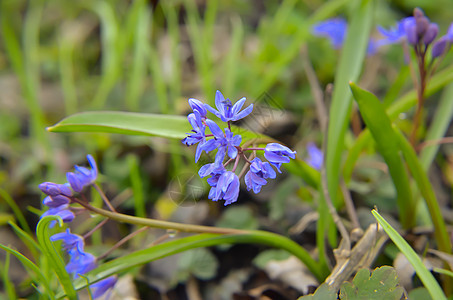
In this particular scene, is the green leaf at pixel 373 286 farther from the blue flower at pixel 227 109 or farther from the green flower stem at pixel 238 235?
the blue flower at pixel 227 109

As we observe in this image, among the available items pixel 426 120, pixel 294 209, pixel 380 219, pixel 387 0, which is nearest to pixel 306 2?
pixel 387 0

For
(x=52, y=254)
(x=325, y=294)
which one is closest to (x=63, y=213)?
(x=52, y=254)

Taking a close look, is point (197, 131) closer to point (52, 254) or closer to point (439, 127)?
point (52, 254)

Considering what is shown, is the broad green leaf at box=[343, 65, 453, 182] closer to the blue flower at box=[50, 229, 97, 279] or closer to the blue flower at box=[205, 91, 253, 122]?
the blue flower at box=[205, 91, 253, 122]

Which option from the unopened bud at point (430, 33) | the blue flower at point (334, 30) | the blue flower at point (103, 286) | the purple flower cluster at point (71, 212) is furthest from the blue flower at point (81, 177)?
the blue flower at point (334, 30)

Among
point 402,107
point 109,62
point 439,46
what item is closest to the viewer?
point 439,46

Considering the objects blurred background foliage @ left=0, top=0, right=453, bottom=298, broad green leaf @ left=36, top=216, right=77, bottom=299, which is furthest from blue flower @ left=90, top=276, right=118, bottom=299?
blurred background foliage @ left=0, top=0, right=453, bottom=298
